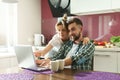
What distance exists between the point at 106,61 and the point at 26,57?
1548 mm

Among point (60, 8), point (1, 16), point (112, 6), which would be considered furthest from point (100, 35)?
point (1, 16)

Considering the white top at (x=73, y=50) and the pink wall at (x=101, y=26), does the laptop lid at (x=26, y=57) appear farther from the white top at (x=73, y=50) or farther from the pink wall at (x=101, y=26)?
the pink wall at (x=101, y=26)

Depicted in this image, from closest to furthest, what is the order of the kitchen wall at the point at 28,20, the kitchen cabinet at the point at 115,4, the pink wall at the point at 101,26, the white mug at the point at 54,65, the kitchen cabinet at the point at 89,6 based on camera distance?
the white mug at the point at 54,65 < the kitchen cabinet at the point at 115,4 < the kitchen cabinet at the point at 89,6 < the pink wall at the point at 101,26 < the kitchen wall at the point at 28,20

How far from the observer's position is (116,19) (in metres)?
3.28

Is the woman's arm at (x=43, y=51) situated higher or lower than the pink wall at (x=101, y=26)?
lower

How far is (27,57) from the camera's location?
1.59m

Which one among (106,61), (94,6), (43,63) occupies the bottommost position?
(106,61)

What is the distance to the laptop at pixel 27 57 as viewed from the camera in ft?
5.08

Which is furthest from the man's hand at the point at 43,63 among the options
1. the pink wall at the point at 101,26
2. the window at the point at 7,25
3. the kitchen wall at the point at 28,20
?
the kitchen wall at the point at 28,20

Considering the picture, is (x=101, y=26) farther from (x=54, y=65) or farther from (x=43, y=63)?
(x=54, y=65)

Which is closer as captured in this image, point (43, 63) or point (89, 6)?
point (43, 63)

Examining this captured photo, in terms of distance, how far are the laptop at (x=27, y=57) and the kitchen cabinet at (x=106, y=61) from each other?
1423 mm

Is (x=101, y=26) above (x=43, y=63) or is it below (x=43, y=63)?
above

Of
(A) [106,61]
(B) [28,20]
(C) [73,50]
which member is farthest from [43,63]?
(B) [28,20]
